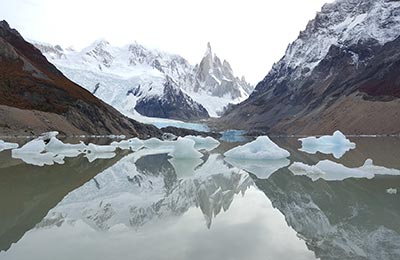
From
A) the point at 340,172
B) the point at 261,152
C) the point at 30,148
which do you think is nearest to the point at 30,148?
the point at 30,148

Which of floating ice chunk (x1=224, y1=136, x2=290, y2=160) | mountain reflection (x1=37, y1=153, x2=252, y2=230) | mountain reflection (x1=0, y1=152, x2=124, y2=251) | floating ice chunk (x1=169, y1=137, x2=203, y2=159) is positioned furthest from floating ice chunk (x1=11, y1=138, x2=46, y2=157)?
floating ice chunk (x1=224, y1=136, x2=290, y2=160)

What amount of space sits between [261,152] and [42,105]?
58.0 metres

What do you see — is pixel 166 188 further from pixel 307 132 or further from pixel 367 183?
pixel 307 132

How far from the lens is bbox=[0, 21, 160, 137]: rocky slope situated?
61.2m

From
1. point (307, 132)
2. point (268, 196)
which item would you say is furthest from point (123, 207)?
point (307, 132)

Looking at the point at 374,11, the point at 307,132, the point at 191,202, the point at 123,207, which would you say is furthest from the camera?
the point at 374,11

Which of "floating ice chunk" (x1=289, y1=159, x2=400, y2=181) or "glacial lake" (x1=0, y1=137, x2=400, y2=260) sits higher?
"floating ice chunk" (x1=289, y1=159, x2=400, y2=181)

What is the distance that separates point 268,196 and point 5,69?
79.5 meters

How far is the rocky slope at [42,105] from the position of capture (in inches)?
2409

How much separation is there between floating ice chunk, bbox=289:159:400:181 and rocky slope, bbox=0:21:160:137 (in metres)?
49.0

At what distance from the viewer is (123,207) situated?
35.5 feet

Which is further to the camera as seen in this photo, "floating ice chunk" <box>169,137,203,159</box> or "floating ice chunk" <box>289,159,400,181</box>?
"floating ice chunk" <box>169,137,203,159</box>

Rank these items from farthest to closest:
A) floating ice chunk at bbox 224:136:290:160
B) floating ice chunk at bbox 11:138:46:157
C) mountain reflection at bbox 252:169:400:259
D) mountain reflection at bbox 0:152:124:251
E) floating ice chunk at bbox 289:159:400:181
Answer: floating ice chunk at bbox 11:138:46:157, floating ice chunk at bbox 224:136:290:160, floating ice chunk at bbox 289:159:400:181, mountain reflection at bbox 0:152:124:251, mountain reflection at bbox 252:169:400:259

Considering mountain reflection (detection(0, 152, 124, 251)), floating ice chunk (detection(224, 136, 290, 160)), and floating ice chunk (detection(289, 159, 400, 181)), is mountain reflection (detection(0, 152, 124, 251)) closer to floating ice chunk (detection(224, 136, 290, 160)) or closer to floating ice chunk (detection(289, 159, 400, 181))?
floating ice chunk (detection(224, 136, 290, 160))
